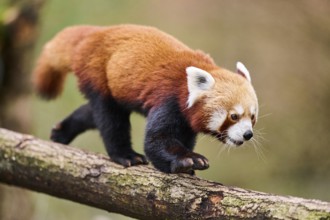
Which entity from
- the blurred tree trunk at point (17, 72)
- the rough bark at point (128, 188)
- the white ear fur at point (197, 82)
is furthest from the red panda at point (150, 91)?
the blurred tree trunk at point (17, 72)

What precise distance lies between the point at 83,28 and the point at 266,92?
266 cm

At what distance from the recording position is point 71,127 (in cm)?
416

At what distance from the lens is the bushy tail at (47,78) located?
405 cm

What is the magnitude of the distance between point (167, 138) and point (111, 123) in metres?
0.49

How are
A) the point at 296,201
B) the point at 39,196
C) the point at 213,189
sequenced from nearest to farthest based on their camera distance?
1. the point at 296,201
2. the point at 213,189
3. the point at 39,196

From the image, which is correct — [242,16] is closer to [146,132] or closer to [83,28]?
[83,28]

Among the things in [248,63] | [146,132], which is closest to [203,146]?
[248,63]

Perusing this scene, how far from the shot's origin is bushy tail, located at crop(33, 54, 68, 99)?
4051 mm

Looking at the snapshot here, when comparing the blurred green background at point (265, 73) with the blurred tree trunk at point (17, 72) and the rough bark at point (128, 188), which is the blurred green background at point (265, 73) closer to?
the blurred tree trunk at point (17, 72)

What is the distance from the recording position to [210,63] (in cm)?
355

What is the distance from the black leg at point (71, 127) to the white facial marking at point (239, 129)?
1250 millimetres

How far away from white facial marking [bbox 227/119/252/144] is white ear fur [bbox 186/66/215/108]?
25 cm

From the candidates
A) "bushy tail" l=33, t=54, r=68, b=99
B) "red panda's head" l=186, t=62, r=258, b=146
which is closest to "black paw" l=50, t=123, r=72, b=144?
"bushy tail" l=33, t=54, r=68, b=99

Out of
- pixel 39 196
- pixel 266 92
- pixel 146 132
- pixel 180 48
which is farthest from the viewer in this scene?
pixel 39 196
